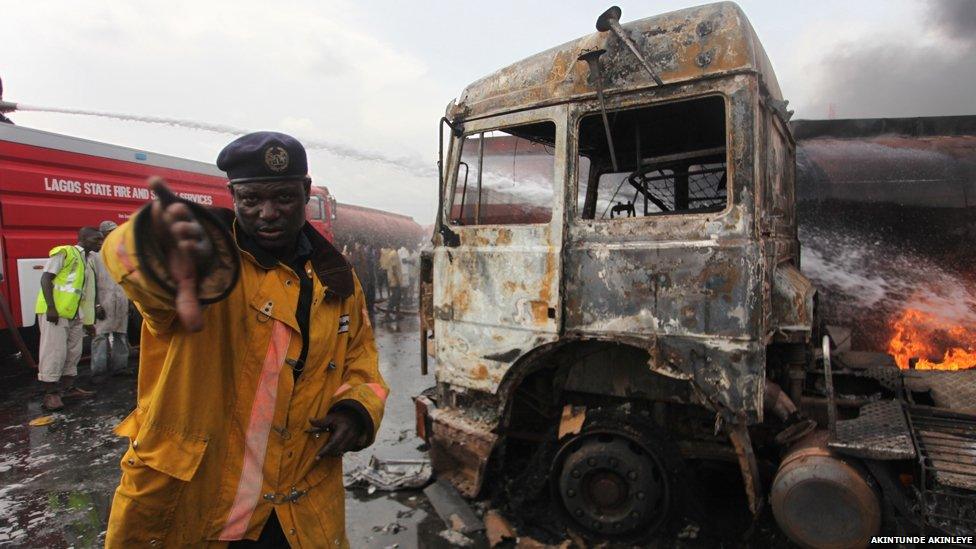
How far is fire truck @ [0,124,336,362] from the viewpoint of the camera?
6.52 m

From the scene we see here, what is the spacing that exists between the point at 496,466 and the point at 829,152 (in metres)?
5.46

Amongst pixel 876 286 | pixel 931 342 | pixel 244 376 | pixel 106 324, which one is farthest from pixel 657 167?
pixel 106 324

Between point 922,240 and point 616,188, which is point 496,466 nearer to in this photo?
point 616,188

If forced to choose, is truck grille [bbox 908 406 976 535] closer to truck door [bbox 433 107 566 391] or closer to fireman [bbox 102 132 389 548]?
truck door [bbox 433 107 566 391]

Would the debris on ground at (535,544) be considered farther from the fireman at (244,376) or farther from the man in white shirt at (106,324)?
the man in white shirt at (106,324)

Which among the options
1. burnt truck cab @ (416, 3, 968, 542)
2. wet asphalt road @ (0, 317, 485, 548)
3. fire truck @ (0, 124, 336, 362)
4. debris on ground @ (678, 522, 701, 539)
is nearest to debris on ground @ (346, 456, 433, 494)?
wet asphalt road @ (0, 317, 485, 548)

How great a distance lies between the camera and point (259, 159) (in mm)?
1507

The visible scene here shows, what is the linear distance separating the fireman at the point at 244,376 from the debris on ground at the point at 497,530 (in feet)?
5.48

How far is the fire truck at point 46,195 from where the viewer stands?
6516mm

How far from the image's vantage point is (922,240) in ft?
18.5

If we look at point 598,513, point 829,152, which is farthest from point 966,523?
point 829,152

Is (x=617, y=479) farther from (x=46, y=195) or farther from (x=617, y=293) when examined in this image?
(x=46, y=195)

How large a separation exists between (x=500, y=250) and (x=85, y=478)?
143 inches

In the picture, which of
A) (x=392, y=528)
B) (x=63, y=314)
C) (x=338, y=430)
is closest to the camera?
(x=338, y=430)
